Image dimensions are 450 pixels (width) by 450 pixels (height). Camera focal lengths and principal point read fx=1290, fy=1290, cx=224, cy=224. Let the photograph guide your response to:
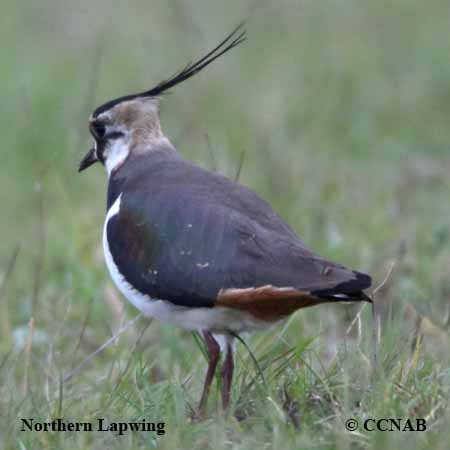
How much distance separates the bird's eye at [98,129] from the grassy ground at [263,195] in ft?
0.94

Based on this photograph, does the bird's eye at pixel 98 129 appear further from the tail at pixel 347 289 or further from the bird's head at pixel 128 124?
the tail at pixel 347 289

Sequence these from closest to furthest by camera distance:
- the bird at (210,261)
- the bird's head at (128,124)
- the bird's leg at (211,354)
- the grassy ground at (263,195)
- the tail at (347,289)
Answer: the tail at (347,289) < the bird at (210,261) < the grassy ground at (263,195) < the bird's leg at (211,354) < the bird's head at (128,124)

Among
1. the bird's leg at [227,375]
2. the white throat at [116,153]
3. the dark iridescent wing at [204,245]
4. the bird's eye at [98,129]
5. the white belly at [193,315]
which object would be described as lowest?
the bird's leg at [227,375]

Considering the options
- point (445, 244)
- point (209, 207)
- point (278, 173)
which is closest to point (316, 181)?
point (278, 173)

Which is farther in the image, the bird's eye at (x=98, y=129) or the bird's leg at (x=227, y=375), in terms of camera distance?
the bird's eye at (x=98, y=129)

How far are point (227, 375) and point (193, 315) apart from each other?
11.3 inches

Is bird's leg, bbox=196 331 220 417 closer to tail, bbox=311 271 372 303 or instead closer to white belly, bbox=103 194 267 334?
white belly, bbox=103 194 267 334

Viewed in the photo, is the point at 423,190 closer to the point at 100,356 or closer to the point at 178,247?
the point at 100,356

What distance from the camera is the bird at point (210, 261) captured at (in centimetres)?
443

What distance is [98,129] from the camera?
555cm

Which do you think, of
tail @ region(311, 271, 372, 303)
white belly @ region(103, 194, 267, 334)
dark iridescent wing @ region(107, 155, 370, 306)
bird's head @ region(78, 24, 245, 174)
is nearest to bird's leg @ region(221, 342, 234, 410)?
white belly @ region(103, 194, 267, 334)

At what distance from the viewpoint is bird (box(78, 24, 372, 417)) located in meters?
4.43

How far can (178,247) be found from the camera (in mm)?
4719

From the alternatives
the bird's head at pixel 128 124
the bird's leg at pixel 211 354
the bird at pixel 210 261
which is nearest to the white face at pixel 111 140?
the bird's head at pixel 128 124
